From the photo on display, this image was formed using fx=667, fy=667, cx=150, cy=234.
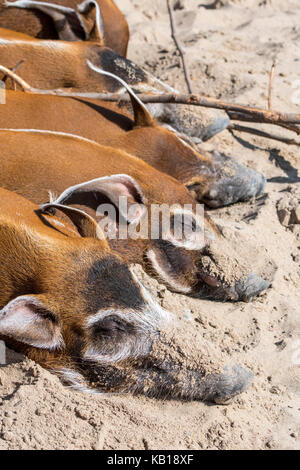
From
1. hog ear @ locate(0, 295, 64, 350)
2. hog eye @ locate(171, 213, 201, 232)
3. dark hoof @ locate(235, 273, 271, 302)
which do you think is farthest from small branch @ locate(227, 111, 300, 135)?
hog ear @ locate(0, 295, 64, 350)

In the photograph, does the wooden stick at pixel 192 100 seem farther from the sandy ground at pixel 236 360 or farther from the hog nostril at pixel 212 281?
the hog nostril at pixel 212 281

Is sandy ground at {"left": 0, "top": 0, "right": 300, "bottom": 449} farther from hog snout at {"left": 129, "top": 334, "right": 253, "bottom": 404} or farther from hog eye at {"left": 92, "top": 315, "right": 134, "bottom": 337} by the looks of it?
hog eye at {"left": 92, "top": 315, "right": 134, "bottom": 337}

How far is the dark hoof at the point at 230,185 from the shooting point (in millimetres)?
4066

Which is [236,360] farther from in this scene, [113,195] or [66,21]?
[66,21]

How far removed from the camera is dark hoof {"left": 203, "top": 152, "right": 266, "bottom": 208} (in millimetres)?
4066

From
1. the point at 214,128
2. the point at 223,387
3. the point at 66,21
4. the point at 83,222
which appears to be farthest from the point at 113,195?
the point at 66,21

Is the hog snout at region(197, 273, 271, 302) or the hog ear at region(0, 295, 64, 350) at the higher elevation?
the hog ear at region(0, 295, 64, 350)

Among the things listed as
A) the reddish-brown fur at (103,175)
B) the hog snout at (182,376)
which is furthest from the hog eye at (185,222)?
the hog snout at (182,376)

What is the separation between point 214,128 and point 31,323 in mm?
2476

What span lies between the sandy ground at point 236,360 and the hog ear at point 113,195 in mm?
392

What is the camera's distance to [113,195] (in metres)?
3.23

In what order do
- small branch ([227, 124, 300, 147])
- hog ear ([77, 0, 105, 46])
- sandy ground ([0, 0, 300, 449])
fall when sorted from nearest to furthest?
sandy ground ([0, 0, 300, 449]) < small branch ([227, 124, 300, 147]) < hog ear ([77, 0, 105, 46])

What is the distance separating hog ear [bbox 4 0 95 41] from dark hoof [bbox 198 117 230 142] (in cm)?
109

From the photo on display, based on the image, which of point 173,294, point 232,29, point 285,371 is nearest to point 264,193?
point 173,294
